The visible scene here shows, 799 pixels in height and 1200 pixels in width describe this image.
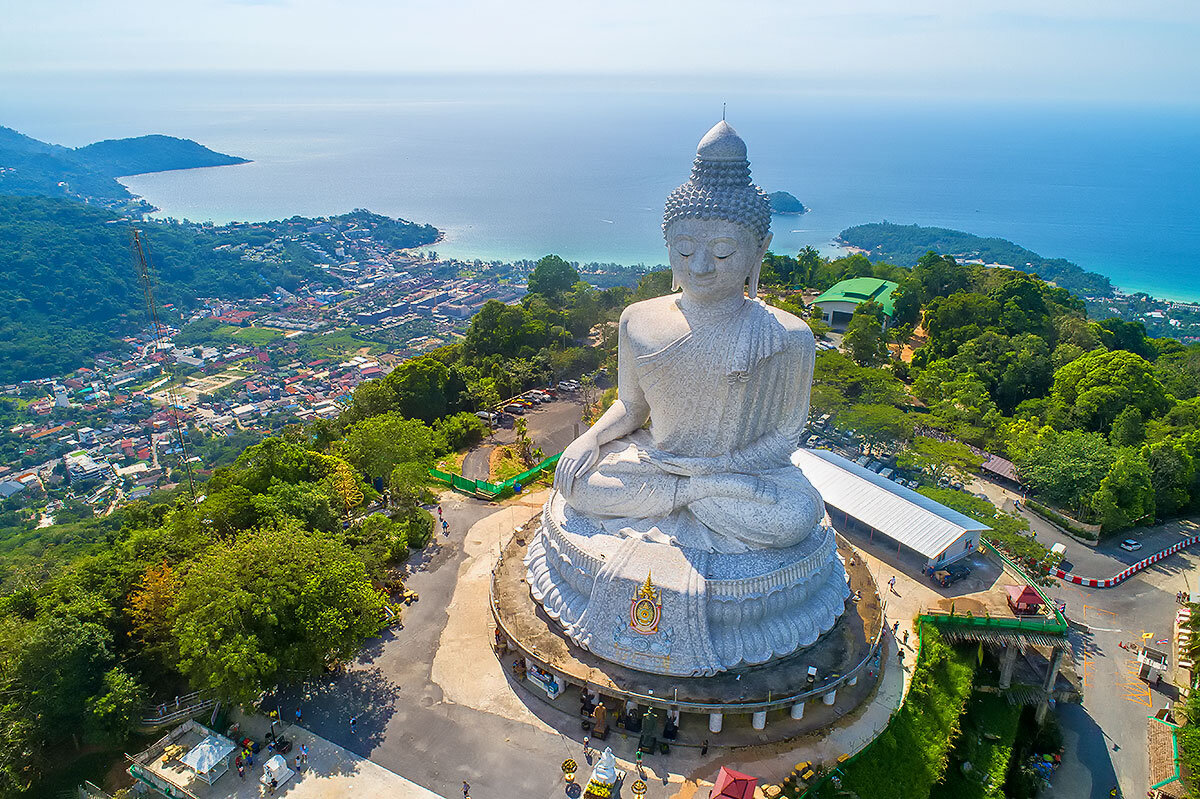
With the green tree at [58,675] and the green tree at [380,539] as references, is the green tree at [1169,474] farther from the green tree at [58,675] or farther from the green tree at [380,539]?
the green tree at [58,675]

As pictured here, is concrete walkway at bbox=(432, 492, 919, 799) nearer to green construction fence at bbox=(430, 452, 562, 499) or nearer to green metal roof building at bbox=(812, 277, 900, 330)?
green construction fence at bbox=(430, 452, 562, 499)

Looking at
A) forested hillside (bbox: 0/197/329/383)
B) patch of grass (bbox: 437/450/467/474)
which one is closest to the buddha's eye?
patch of grass (bbox: 437/450/467/474)

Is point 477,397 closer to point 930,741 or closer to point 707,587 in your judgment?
point 707,587

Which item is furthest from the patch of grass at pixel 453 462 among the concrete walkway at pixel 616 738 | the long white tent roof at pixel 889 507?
the long white tent roof at pixel 889 507

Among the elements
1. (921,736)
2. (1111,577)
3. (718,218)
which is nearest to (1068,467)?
(1111,577)

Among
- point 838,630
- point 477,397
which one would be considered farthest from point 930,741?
point 477,397

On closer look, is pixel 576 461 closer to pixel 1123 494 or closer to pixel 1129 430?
pixel 1123 494
